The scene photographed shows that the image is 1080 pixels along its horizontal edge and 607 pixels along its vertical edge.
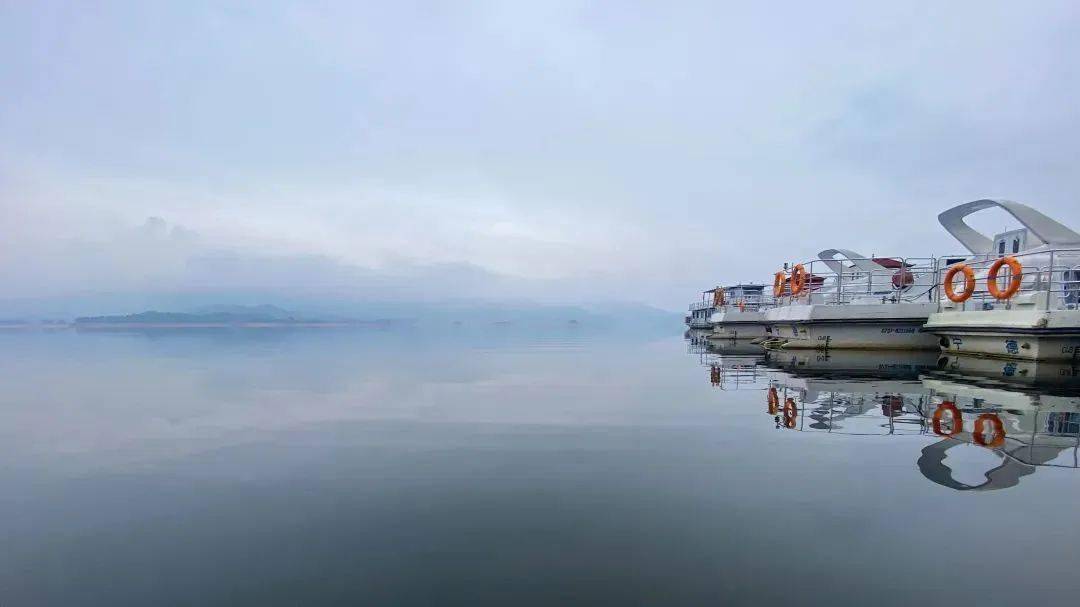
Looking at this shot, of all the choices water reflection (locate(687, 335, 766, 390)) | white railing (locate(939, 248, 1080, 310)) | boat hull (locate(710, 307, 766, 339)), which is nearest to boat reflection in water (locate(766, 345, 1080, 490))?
water reflection (locate(687, 335, 766, 390))

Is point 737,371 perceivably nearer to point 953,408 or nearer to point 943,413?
point 953,408

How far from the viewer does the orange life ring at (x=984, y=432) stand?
5508 millimetres

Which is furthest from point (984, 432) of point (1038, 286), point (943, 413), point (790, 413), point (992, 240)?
point (992, 240)

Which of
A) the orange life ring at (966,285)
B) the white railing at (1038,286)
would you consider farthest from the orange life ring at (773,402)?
the orange life ring at (966,285)

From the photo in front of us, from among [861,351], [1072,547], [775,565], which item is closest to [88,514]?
[775,565]

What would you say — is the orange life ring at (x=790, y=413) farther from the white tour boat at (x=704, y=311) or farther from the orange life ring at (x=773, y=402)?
the white tour boat at (x=704, y=311)

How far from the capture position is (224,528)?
3.62 metres

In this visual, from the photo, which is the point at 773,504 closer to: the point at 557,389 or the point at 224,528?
the point at 224,528

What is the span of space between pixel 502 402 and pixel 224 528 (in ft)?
18.8

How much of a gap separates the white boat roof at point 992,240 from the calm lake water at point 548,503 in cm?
1116

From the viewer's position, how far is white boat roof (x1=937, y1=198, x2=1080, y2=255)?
1675cm

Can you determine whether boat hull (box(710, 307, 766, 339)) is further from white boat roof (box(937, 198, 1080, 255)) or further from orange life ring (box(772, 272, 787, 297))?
white boat roof (box(937, 198, 1080, 255))

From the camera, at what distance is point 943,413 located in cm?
714

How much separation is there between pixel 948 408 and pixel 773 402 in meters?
2.15
